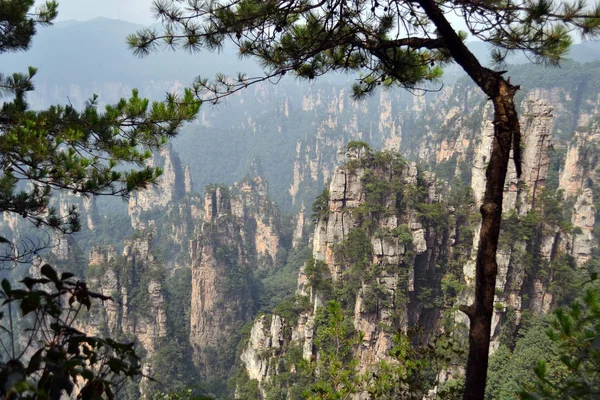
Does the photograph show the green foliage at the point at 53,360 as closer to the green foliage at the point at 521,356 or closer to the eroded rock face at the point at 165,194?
Result: the green foliage at the point at 521,356

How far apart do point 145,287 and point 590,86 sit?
7589cm

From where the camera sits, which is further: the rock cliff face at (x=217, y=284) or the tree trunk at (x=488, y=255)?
the rock cliff face at (x=217, y=284)

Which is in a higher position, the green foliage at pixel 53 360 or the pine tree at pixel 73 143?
the pine tree at pixel 73 143

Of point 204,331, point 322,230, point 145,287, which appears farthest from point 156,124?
point 204,331

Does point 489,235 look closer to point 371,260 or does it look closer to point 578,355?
A: point 578,355

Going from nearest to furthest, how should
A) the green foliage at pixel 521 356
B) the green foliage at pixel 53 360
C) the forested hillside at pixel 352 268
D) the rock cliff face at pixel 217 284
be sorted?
the green foliage at pixel 53 360
the green foliage at pixel 521 356
the forested hillside at pixel 352 268
the rock cliff face at pixel 217 284

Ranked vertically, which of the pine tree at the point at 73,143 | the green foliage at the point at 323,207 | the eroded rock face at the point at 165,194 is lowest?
the pine tree at the point at 73,143

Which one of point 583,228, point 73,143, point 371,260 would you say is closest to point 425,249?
point 371,260

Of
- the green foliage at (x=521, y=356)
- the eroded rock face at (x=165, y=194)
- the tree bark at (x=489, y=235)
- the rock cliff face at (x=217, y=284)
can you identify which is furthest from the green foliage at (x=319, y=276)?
the eroded rock face at (x=165, y=194)

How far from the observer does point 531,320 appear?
16406 mm

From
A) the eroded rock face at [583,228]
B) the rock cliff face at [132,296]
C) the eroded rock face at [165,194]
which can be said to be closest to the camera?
the eroded rock face at [583,228]

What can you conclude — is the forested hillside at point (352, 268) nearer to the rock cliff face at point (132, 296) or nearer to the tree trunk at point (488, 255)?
the rock cliff face at point (132, 296)

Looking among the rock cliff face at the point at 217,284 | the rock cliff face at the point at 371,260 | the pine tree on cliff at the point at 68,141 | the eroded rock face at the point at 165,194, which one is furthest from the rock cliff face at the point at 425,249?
the eroded rock face at the point at 165,194

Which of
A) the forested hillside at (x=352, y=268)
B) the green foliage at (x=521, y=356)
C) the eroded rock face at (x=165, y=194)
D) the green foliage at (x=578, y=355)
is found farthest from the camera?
the eroded rock face at (x=165, y=194)
